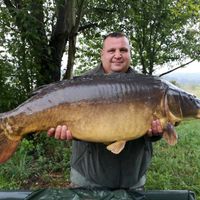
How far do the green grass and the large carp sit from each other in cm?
238

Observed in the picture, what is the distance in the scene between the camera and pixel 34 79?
7.99 meters

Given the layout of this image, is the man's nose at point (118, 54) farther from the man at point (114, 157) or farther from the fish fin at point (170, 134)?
the fish fin at point (170, 134)

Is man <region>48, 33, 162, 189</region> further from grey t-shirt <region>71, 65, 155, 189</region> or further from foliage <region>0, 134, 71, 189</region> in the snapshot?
foliage <region>0, 134, 71, 189</region>

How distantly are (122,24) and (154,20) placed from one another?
1.90 m

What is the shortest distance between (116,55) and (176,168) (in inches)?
134

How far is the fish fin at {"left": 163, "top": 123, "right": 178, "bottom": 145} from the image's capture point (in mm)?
2915

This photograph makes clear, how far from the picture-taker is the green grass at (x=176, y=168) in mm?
5418

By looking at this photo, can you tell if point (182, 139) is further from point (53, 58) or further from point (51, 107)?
point (51, 107)

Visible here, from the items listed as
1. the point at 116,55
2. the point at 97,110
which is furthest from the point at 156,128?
the point at 116,55

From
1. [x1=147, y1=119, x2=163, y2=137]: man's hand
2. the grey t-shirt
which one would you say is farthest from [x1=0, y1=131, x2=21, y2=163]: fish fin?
[x1=147, y1=119, x2=163, y2=137]: man's hand

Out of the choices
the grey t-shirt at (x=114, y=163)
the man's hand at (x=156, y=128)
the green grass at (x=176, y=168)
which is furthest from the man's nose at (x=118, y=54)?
the green grass at (x=176, y=168)

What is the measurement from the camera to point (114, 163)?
3211mm

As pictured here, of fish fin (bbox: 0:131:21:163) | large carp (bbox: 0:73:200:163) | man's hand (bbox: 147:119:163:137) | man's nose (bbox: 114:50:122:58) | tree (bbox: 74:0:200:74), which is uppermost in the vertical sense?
tree (bbox: 74:0:200:74)

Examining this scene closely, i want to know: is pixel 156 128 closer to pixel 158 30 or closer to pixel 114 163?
pixel 114 163
